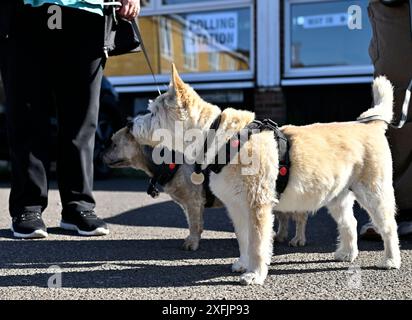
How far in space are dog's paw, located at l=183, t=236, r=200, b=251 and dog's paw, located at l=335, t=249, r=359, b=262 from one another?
100cm

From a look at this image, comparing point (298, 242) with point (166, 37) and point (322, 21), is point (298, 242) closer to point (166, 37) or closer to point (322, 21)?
point (322, 21)

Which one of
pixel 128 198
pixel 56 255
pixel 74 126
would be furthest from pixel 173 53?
pixel 56 255

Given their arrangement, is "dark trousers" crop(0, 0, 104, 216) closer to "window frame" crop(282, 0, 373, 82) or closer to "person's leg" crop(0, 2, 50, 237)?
"person's leg" crop(0, 2, 50, 237)

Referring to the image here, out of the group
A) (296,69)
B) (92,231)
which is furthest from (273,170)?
(296,69)

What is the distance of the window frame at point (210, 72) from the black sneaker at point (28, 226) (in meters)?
5.51

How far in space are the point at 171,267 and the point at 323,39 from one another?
6.59 m

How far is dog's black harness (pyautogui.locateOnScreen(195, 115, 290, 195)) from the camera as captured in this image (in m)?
3.15

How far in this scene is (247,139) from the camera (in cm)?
318

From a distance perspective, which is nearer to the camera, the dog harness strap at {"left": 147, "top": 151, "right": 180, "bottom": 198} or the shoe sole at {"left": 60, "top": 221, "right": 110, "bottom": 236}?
the dog harness strap at {"left": 147, "top": 151, "right": 180, "bottom": 198}

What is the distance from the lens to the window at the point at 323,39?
29.1 ft

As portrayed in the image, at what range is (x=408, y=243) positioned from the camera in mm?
4031

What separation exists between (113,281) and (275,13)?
21.3 feet

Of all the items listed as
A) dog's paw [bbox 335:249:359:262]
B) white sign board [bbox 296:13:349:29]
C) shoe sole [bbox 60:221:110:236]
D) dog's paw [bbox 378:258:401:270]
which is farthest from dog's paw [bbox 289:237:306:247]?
white sign board [bbox 296:13:349:29]
